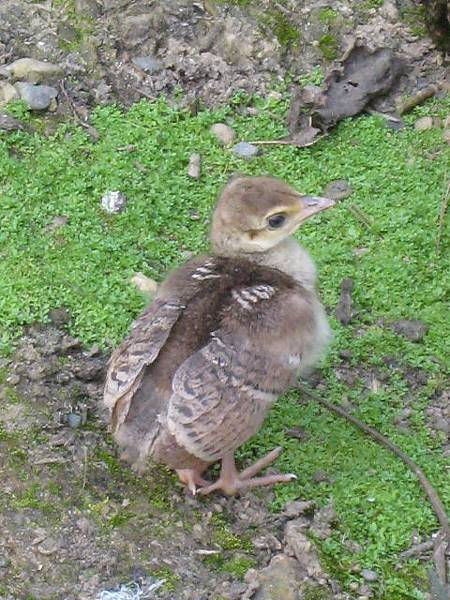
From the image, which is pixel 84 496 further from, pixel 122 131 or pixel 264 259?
pixel 122 131

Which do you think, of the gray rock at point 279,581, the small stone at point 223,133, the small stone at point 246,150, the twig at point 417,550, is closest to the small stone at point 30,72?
the small stone at point 223,133

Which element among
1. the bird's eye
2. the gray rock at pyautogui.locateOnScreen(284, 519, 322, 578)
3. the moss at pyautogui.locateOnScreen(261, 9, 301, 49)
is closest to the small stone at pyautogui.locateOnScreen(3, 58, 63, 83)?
the moss at pyautogui.locateOnScreen(261, 9, 301, 49)

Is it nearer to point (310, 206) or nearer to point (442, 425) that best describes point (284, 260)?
point (310, 206)

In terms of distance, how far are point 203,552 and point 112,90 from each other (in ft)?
8.44

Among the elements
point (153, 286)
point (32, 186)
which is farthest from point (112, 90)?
point (153, 286)

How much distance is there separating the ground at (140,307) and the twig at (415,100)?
0.05 m

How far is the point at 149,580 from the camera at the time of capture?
357 centimetres

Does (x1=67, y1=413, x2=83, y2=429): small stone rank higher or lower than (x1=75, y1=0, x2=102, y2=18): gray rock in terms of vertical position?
lower

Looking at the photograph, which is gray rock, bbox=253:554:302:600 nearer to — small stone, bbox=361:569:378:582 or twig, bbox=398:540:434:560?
small stone, bbox=361:569:378:582

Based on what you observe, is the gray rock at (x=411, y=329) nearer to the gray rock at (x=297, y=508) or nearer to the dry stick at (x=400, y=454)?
the dry stick at (x=400, y=454)

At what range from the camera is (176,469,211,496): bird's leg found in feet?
12.7

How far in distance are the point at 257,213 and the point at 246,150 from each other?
1.34 m

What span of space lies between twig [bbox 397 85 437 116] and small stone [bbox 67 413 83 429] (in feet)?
7.61

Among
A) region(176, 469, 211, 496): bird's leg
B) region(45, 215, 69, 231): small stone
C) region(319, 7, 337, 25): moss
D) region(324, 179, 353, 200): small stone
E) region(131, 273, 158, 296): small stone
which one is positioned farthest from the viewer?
region(319, 7, 337, 25): moss
